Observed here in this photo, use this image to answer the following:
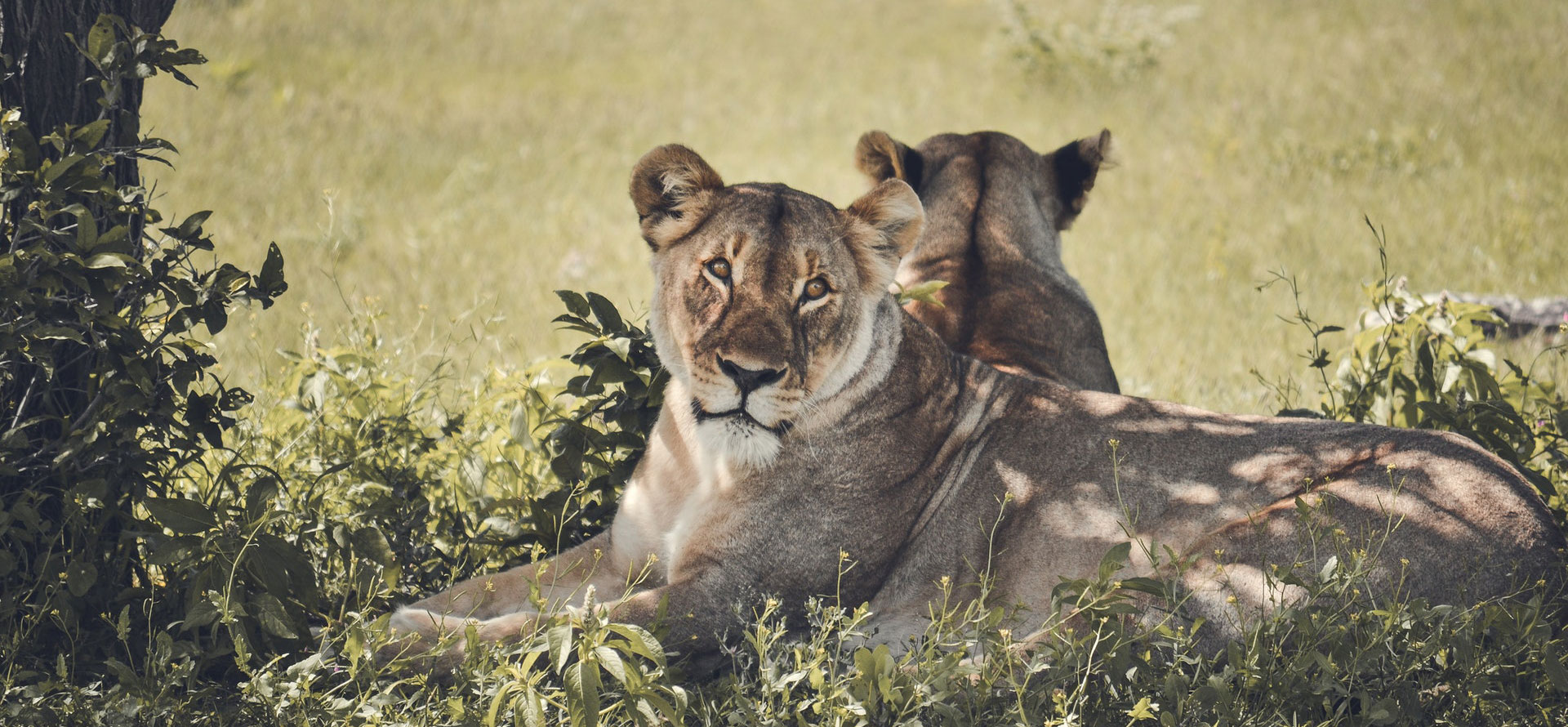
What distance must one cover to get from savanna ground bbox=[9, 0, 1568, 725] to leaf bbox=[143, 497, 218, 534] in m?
0.02

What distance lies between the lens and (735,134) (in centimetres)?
1346

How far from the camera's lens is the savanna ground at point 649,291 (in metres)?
3.49

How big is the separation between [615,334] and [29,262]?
1.90m

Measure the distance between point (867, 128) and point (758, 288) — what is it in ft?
33.1

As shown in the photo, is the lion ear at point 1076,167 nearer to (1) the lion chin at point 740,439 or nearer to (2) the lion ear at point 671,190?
(2) the lion ear at point 671,190

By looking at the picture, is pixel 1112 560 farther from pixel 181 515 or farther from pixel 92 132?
pixel 92 132

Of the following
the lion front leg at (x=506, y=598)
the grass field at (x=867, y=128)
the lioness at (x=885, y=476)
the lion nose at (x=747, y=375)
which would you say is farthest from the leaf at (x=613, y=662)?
the grass field at (x=867, y=128)

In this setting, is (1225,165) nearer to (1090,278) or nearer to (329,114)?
(1090,278)

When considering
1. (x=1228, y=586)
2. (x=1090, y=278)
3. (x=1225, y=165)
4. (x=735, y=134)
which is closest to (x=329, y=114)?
(x=735, y=134)

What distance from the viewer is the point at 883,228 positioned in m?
4.23

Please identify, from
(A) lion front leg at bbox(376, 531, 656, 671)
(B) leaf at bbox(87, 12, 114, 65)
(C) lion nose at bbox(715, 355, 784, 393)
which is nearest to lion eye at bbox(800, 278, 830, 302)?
(C) lion nose at bbox(715, 355, 784, 393)

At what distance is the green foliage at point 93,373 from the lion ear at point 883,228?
1793 mm

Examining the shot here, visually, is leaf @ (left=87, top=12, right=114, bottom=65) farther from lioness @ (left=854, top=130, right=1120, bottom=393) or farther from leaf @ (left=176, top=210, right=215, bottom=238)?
lioness @ (left=854, top=130, right=1120, bottom=393)

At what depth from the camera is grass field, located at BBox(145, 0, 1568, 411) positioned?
925cm
